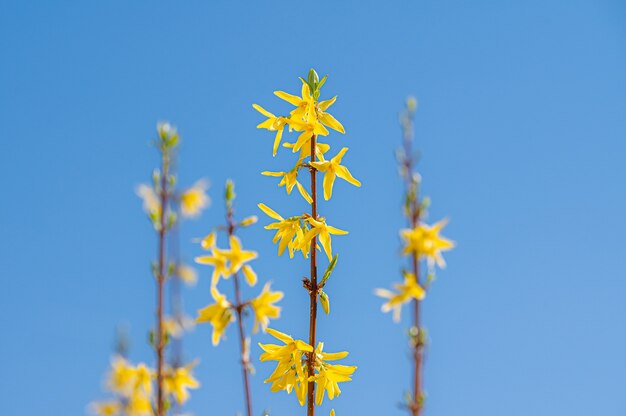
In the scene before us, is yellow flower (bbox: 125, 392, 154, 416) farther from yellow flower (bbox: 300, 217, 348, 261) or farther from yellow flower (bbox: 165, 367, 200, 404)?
yellow flower (bbox: 300, 217, 348, 261)

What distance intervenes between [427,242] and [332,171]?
1.73 ft

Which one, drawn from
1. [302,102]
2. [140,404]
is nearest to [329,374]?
Answer: [302,102]

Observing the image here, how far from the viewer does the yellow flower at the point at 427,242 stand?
1.94 meters

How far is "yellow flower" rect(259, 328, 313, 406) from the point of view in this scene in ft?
6.93

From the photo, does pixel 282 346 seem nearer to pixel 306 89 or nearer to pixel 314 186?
pixel 314 186

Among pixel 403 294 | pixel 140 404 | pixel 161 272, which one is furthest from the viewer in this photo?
pixel 140 404

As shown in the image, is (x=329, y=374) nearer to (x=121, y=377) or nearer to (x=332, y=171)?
(x=332, y=171)

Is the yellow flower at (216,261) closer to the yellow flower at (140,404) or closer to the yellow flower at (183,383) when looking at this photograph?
the yellow flower at (183,383)

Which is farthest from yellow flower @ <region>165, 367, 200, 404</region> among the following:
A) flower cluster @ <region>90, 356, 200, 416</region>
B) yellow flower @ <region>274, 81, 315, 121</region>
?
yellow flower @ <region>274, 81, 315, 121</region>

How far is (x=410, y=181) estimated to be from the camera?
2.53 metres

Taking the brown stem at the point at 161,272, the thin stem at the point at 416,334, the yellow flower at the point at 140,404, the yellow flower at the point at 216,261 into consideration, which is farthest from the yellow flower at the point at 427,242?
the yellow flower at the point at 140,404

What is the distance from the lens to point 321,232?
225 cm

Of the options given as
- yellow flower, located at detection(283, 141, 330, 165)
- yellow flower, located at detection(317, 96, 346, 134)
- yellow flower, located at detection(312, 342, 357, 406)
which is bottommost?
yellow flower, located at detection(312, 342, 357, 406)

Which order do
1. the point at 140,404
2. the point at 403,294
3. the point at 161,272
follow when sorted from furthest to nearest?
the point at 140,404 < the point at 161,272 < the point at 403,294
